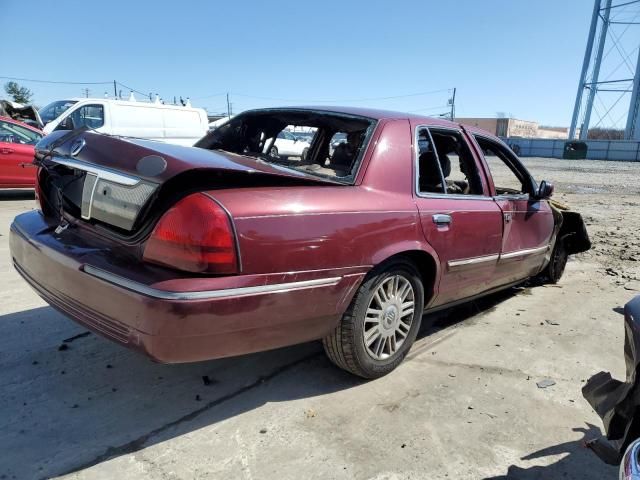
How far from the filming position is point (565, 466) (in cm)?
250

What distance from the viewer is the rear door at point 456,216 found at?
10.9 ft

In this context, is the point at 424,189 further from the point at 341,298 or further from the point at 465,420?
the point at 465,420

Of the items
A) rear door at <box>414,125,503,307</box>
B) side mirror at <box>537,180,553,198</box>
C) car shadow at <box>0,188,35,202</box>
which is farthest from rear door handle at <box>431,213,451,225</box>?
car shadow at <box>0,188,35,202</box>

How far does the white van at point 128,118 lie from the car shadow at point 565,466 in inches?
470

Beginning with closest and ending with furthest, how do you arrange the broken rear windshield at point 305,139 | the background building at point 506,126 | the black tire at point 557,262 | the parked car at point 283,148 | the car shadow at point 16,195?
the broken rear windshield at point 305,139 → the parked car at point 283,148 → the black tire at point 557,262 → the car shadow at point 16,195 → the background building at point 506,126

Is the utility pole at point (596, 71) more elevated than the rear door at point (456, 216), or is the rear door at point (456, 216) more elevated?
the utility pole at point (596, 71)

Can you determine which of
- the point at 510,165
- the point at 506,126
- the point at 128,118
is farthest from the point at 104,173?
the point at 506,126

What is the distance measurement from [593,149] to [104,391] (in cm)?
5138

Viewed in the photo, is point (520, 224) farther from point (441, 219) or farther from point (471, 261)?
point (441, 219)

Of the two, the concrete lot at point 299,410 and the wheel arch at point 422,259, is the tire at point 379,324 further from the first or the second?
the concrete lot at point 299,410

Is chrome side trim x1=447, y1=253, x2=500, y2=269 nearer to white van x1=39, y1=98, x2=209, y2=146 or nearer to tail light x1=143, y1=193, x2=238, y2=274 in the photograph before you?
tail light x1=143, y1=193, x2=238, y2=274

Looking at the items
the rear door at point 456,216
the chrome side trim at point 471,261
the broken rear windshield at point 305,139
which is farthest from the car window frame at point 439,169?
the chrome side trim at point 471,261

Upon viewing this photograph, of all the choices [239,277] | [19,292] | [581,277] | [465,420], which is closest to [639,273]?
[581,277]

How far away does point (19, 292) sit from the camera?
4438 millimetres
